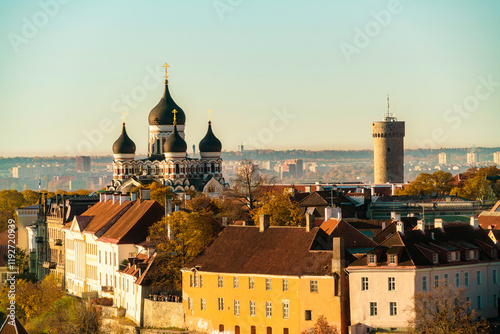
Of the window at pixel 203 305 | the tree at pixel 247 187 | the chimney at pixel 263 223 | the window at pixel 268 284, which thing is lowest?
the window at pixel 203 305

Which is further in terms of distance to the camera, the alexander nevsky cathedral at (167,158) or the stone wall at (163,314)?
the alexander nevsky cathedral at (167,158)

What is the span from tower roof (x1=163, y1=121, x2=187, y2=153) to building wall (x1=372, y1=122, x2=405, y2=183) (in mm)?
40019

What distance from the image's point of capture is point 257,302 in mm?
67688

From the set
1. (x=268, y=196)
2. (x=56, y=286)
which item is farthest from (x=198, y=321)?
(x=56, y=286)

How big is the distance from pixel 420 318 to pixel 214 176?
101913 mm

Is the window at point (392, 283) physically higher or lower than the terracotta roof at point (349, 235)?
lower

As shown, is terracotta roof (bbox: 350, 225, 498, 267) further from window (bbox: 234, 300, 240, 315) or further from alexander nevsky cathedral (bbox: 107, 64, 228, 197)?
alexander nevsky cathedral (bbox: 107, 64, 228, 197)

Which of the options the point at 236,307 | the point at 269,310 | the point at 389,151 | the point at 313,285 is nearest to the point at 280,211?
the point at 236,307

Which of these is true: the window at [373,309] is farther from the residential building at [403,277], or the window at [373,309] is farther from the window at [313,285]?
the window at [313,285]

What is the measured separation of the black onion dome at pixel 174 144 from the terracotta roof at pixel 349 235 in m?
86.5

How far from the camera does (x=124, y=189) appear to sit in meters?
154

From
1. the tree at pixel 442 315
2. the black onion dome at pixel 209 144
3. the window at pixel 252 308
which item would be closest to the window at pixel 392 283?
the tree at pixel 442 315

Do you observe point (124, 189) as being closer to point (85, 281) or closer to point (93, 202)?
point (93, 202)

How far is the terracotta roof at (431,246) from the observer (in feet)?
209
